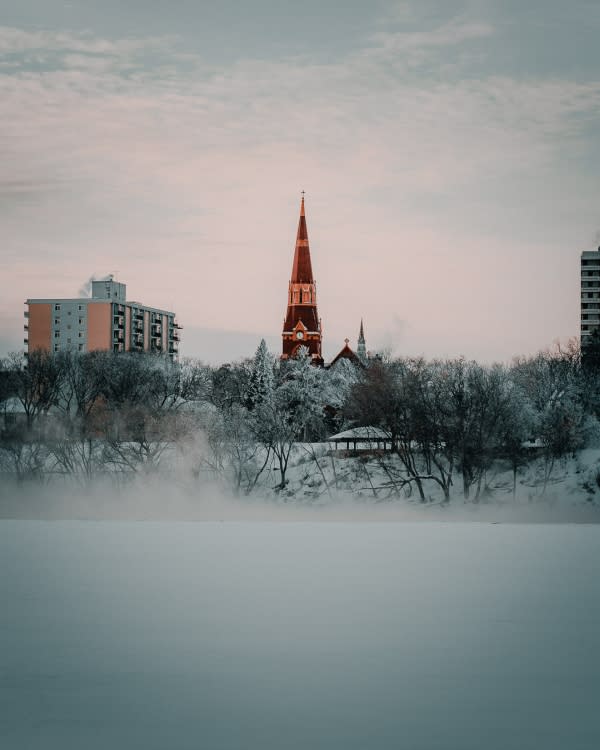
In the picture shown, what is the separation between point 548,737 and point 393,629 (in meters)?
7.80

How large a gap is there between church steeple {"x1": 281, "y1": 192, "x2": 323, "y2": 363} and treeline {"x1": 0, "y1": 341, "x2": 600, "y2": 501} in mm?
64173

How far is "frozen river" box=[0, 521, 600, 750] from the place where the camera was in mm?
13672

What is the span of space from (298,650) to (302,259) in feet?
451

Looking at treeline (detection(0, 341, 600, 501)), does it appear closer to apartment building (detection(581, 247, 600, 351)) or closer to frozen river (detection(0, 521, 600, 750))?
frozen river (detection(0, 521, 600, 750))

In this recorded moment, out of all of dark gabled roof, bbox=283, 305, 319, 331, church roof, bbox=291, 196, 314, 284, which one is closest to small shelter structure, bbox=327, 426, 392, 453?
dark gabled roof, bbox=283, 305, 319, 331

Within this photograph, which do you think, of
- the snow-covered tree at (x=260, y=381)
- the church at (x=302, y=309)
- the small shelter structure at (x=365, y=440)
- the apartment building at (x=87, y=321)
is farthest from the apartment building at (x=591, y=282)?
the small shelter structure at (x=365, y=440)

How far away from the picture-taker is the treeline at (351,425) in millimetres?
62719

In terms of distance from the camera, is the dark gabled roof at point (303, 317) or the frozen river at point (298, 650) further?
the dark gabled roof at point (303, 317)

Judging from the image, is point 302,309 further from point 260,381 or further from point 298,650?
point 298,650

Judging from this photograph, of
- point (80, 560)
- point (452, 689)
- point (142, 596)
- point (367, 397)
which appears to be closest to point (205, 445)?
point (367, 397)

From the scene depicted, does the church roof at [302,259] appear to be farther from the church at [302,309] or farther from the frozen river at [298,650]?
the frozen river at [298,650]

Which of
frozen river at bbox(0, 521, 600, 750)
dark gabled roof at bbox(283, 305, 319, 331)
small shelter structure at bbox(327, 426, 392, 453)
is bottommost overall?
frozen river at bbox(0, 521, 600, 750)

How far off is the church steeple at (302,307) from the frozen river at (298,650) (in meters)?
114

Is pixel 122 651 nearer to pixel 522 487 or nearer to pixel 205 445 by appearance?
pixel 522 487
